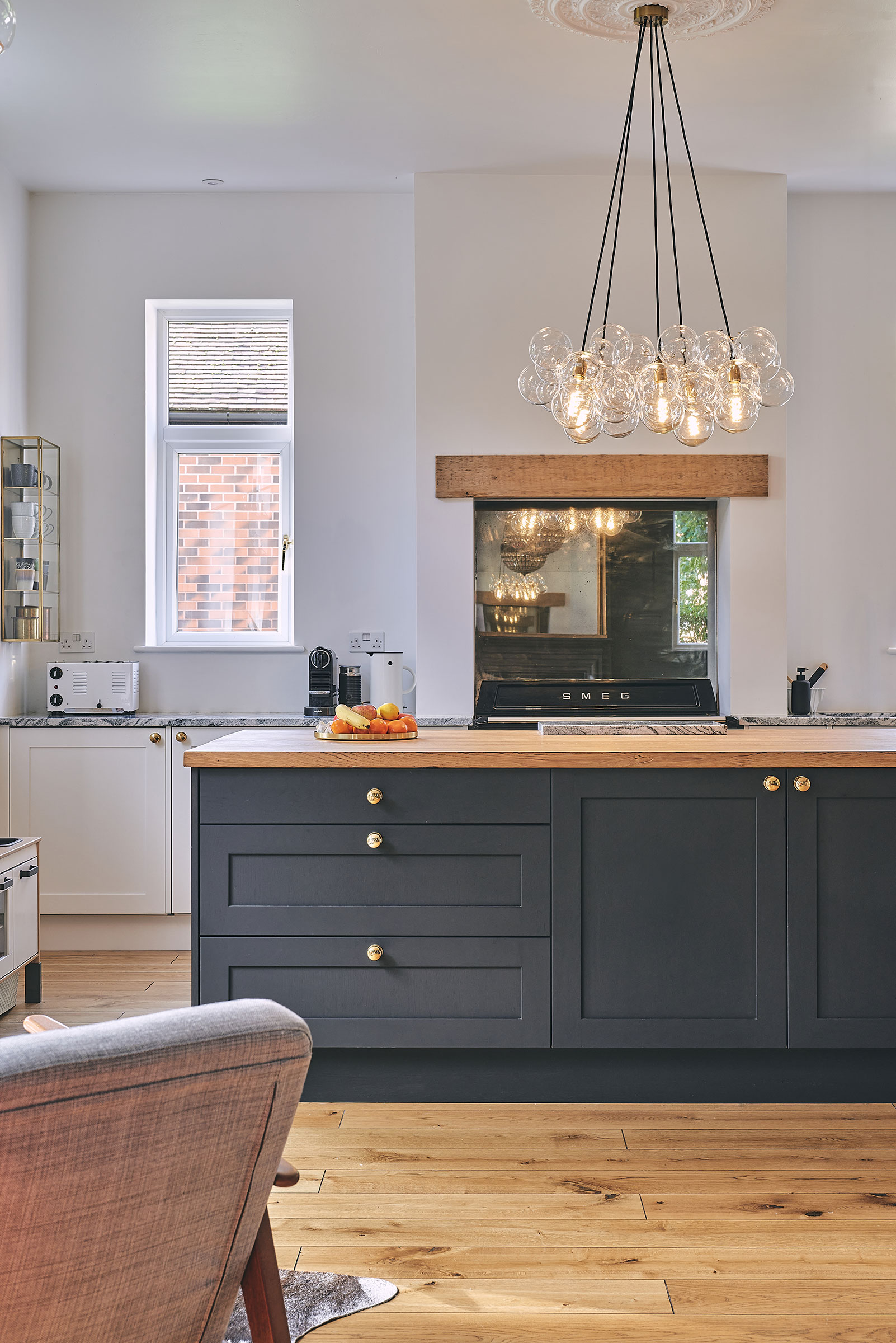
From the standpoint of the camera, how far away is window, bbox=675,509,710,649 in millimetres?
4172

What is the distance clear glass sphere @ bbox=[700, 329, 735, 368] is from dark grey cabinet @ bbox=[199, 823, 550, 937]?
3.91ft

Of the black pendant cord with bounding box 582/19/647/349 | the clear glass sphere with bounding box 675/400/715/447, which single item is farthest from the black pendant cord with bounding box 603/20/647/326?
the clear glass sphere with bounding box 675/400/715/447

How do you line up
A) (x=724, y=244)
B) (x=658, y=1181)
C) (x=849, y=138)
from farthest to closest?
(x=724, y=244) < (x=849, y=138) < (x=658, y=1181)

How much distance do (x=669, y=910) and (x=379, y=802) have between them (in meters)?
0.75

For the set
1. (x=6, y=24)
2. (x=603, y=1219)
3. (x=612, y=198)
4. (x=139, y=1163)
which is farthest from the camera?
(x=612, y=198)

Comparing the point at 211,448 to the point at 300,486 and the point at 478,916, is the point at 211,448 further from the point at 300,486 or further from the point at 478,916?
the point at 478,916

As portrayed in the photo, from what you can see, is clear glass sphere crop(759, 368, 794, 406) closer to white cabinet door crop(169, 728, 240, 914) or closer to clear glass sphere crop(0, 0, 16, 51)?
clear glass sphere crop(0, 0, 16, 51)

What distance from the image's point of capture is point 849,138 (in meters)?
3.75

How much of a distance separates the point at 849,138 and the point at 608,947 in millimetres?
3227

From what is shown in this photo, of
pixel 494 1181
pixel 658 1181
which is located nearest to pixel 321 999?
pixel 494 1181

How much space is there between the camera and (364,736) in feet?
8.41

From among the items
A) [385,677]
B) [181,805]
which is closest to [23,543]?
[181,805]

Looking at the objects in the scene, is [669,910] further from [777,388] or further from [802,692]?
[802,692]

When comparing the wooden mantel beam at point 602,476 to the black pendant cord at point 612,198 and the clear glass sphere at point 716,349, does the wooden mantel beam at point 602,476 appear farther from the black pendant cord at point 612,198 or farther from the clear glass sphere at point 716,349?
the clear glass sphere at point 716,349
